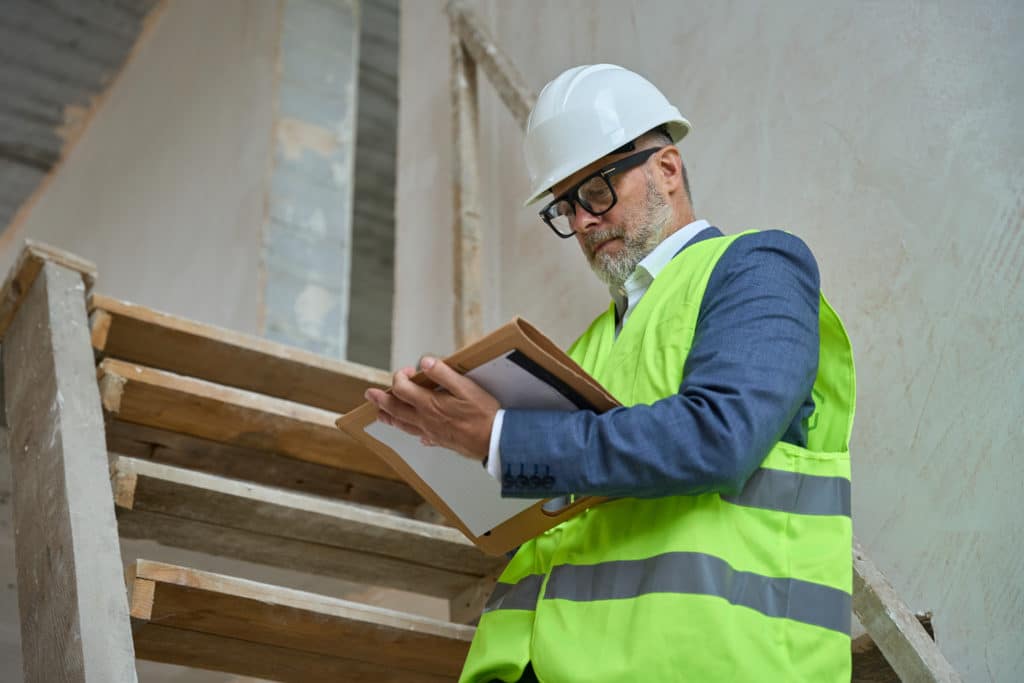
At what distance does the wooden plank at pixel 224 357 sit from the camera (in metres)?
2.86

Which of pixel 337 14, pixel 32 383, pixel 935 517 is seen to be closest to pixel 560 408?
pixel 935 517

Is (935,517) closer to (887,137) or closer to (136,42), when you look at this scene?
(887,137)

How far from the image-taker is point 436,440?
177cm

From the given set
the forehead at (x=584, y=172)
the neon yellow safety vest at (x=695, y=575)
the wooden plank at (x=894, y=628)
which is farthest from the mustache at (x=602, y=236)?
the wooden plank at (x=894, y=628)

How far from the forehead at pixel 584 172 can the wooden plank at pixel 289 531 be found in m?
0.94

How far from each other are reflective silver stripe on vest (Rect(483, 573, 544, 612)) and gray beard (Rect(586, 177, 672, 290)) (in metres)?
0.54

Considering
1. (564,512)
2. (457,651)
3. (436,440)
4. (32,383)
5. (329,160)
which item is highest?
(329,160)

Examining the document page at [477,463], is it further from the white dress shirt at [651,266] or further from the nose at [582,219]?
the nose at [582,219]

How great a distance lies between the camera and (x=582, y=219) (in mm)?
2121

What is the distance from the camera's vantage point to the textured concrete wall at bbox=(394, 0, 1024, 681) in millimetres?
2131

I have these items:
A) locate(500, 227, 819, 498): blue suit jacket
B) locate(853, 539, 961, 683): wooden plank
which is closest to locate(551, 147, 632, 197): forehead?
locate(500, 227, 819, 498): blue suit jacket

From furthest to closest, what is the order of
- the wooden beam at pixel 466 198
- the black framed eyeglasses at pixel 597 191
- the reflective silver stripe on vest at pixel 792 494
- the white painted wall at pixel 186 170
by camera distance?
the white painted wall at pixel 186 170 < the wooden beam at pixel 466 198 < the black framed eyeglasses at pixel 597 191 < the reflective silver stripe on vest at pixel 792 494

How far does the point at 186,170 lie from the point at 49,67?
6.97 feet

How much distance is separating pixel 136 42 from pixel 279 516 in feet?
20.5
